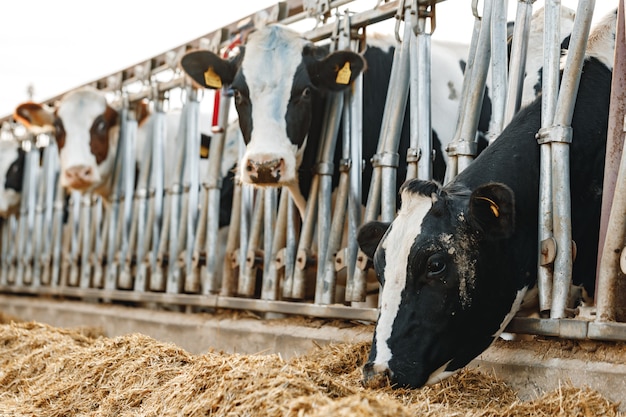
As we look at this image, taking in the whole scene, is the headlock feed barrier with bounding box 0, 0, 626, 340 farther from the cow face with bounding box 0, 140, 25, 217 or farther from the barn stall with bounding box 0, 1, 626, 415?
the cow face with bounding box 0, 140, 25, 217

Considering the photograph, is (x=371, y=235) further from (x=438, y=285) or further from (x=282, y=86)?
(x=282, y=86)

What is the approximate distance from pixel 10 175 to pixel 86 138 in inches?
115

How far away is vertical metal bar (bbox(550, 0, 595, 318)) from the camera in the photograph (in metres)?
4.18

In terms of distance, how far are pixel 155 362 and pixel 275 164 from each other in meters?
1.93

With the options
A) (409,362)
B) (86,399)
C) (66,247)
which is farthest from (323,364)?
(66,247)

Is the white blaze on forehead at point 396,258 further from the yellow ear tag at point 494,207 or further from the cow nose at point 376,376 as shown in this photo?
the yellow ear tag at point 494,207

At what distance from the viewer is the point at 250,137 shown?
617 centimetres

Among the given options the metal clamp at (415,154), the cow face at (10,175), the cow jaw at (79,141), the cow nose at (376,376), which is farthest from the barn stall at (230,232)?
the cow nose at (376,376)

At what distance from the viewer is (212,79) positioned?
689 centimetres

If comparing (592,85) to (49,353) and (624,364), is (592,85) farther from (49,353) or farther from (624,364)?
(49,353)

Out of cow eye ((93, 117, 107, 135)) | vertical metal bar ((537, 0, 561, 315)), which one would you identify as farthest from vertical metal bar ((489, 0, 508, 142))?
cow eye ((93, 117, 107, 135))

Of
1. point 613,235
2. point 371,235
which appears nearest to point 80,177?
point 371,235

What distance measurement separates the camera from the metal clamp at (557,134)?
14.1ft

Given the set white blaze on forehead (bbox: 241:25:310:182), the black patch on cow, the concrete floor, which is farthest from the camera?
the black patch on cow
